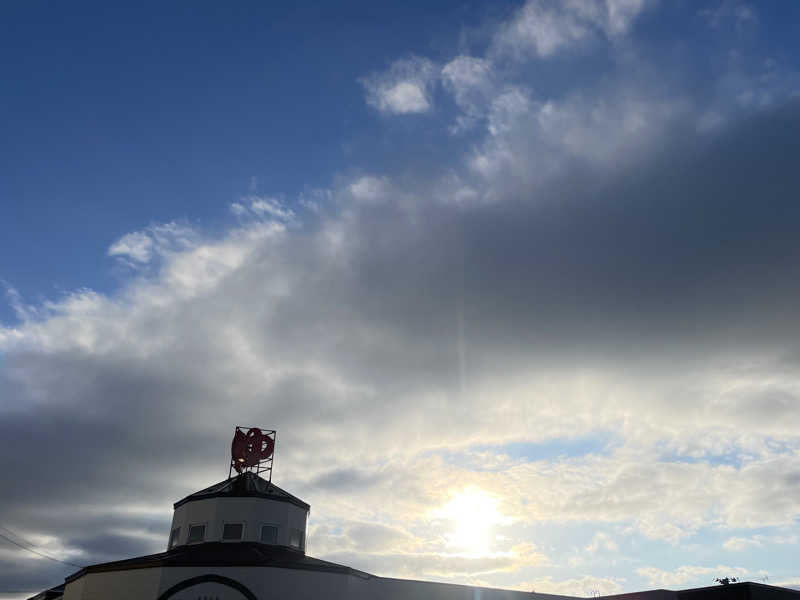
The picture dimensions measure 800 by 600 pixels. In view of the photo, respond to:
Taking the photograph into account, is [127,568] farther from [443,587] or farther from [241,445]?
[443,587]

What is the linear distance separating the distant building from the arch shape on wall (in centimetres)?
6

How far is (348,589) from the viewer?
42.9 metres

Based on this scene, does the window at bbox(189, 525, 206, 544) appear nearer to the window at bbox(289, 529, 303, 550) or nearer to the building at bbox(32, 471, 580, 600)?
the building at bbox(32, 471, 580, 600)

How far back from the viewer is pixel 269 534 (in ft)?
154

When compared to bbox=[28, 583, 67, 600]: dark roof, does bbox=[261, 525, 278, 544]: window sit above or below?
above

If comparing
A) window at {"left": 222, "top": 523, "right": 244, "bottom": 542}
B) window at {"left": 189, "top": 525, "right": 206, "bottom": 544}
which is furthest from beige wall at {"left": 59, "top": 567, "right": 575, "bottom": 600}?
window at {"left": 222, "top": 523, "right": 244, "bottom": 542}

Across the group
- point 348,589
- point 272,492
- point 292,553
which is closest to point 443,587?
point 348,589

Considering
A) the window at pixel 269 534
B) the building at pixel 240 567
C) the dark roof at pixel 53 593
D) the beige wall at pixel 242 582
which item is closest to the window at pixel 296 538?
the building at pixel 240 567

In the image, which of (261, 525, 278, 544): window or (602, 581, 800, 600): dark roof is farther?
(602, 581, 800, 600): dark roof

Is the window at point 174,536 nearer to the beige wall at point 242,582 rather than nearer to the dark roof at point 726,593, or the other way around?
the beige wall at point 242,582

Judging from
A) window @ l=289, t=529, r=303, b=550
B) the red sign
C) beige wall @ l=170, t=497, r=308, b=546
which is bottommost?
window @ l=289, t=529, r=303, b=550

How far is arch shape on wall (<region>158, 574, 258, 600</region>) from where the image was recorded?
38.4 m

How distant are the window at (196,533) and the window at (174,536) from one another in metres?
1.56

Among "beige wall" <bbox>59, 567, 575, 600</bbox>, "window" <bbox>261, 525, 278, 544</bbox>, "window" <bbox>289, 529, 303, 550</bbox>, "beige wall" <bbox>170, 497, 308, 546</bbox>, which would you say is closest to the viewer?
"beige wall" <bbox>59, 567, 575, 600</bbox>
